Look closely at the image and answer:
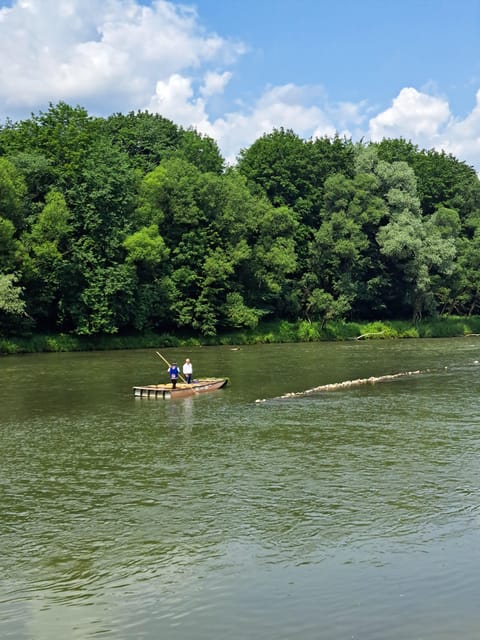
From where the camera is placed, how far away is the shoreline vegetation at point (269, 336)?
7175 cm

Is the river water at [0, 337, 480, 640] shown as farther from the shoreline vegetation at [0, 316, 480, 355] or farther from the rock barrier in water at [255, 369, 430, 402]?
the shoreline vegetation at [0, 316, 480, 355]

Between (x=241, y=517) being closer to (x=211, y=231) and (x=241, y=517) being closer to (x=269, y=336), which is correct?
(x=269, y=336)

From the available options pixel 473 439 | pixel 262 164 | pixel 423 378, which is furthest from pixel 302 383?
pixel 262 164

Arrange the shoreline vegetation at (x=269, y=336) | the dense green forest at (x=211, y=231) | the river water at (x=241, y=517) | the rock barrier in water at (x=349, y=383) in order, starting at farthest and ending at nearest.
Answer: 1. the dense green forest at (x=211, y=231)
2. the shoreline vegetation at (x=269, y=336)
3. the rock barrier in water at (x=349, y=383)
4. the river water at (x=241, y=517)

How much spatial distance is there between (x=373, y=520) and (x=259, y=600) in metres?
5.84

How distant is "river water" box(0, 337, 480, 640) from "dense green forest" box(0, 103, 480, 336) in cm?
3455

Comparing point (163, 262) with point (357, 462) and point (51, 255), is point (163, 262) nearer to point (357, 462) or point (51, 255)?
point (51, 255)

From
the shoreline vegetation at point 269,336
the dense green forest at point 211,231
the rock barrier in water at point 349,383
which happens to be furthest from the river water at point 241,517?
the dense green forest at point 211,231

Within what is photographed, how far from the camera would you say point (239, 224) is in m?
86.6

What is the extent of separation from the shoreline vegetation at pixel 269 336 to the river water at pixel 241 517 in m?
31.2

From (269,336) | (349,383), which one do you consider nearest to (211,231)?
(269,336)

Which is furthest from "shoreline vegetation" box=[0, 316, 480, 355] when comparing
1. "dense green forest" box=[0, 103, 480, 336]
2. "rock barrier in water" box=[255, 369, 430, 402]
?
"rock barrier in water" box=[255, 369, 430, 402]

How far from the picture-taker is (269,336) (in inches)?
3388

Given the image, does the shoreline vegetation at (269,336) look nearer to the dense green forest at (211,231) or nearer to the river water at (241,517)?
the dense green forest at (211,231)
